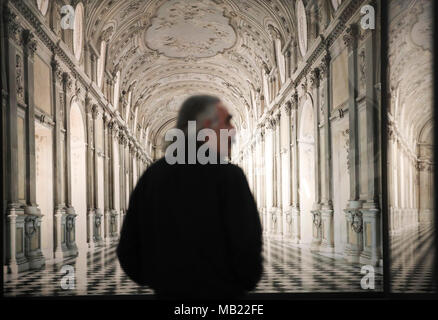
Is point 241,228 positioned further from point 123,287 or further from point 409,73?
point 409,73

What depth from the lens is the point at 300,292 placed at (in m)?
6.00

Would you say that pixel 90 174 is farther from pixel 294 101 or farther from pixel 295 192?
pixel 294 101

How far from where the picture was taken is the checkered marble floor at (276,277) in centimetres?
586

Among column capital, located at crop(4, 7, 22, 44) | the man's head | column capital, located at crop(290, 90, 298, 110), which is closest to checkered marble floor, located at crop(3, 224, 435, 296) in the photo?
column capital, located at crop(290, 90, 298, 110)

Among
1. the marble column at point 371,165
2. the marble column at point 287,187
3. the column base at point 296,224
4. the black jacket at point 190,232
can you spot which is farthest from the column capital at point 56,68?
the black jacket at point 190,232

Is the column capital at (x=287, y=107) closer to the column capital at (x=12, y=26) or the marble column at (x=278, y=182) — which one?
the marble column at (x=278, y=182)

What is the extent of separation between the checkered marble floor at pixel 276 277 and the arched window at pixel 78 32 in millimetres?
2668

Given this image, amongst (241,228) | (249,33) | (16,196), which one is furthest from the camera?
(249,33)

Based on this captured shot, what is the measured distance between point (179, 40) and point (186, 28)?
0.18 metres

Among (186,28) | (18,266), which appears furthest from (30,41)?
(18,266)

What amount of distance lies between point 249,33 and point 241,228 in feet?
16.3

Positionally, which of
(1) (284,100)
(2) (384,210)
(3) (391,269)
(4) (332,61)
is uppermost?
(4) (332,61)

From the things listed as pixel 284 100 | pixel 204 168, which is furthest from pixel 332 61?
pixel 204 168

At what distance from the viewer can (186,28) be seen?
6.57 m
